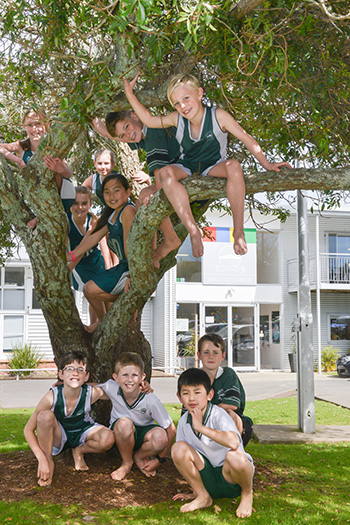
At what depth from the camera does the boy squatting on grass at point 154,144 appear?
190 inches

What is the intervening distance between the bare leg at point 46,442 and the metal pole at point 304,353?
4.22 meters

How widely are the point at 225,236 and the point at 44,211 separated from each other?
16365 millimetres

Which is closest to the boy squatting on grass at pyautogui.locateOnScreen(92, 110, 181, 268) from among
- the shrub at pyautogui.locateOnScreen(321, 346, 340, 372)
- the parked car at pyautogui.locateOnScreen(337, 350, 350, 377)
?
the parked car at pyautogui.locateOnScreen(337, 350, 350, 377)

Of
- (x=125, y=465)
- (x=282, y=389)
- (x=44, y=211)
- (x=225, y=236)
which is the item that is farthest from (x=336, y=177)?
(x=225, y=236)

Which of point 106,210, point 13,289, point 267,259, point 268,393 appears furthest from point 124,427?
point 267,259

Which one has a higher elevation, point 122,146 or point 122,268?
point 122,146

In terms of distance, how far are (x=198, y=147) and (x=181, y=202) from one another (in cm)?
56

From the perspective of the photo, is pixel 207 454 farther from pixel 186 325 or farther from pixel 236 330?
pixel 236 330

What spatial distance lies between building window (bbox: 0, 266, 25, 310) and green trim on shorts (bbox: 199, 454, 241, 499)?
1680 cm

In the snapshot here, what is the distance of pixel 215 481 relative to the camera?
411cm

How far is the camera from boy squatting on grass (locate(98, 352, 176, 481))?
4641mm

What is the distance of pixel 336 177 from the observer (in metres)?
4.09

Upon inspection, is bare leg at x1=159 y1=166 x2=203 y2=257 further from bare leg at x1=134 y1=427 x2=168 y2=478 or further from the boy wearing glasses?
bare leg at x1=134 y1=427 x2=168 y2=478

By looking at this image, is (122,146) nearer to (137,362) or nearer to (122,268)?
(122,268)
